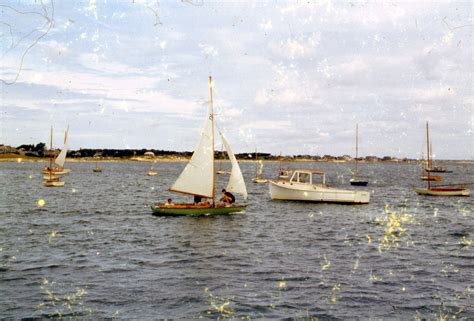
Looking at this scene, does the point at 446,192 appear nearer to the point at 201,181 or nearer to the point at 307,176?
the point at 307,176

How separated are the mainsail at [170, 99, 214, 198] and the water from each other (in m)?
2.71

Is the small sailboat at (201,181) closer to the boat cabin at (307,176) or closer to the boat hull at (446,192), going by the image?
the boat cabin at (307,176)

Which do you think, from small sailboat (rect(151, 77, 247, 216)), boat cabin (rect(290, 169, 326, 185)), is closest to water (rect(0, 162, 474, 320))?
small sailboat (rect(151, 77, 247, 216))

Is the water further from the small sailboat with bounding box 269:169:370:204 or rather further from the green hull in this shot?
the small sailboat with bounding box 269:169:370:204

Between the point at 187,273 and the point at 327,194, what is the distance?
35.8 meters

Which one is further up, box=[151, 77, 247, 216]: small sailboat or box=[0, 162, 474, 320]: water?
box=[151, 77, 247, 216]: small sailboat

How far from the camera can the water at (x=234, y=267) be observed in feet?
53.7

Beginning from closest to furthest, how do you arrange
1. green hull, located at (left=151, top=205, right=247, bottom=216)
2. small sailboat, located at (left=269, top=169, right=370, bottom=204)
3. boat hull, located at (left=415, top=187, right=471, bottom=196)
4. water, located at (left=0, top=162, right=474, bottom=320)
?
water, located at (left=0, top=162, right=474, bottom=320) < green hull, located at (left=151, top=205, right=247, bottom=216) < small sailboat, located at (left=269, top=169, right=370, bottom=204) < boat hull, located at (left=415, top=187, right=471, bottom=196)

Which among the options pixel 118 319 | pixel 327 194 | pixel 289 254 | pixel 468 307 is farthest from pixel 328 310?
pixel 327 194

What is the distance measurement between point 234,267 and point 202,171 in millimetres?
17024

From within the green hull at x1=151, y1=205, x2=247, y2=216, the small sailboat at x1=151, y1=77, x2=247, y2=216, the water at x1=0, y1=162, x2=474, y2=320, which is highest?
the small sailboat at x1=151, y1=77, x2=247, y2=216

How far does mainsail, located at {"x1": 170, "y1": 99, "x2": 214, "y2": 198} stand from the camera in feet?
126

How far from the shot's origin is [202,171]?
127 feet

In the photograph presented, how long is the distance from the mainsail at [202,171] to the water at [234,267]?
8.88ft
